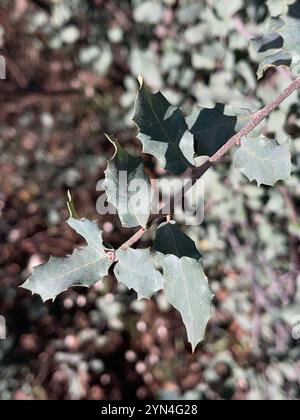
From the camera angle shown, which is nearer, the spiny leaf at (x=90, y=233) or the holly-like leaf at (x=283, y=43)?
the spiny leaf at (x=90, y=233)

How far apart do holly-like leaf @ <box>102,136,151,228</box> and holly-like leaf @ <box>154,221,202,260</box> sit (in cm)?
4

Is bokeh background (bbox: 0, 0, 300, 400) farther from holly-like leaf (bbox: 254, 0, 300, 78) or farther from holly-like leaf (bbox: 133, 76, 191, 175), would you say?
holly-like leaf (bbox: 133, 76, 191, 175)

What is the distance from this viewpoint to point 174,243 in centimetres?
77

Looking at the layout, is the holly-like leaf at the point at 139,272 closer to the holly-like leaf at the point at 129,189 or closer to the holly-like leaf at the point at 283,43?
the holly-like leaf at the point at 129,189

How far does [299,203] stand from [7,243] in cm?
105

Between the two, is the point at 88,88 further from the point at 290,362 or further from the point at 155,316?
the point at 290,362

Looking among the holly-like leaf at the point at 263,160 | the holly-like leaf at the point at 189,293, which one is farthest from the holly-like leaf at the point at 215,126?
the holly-like leaf at the point at 189,293

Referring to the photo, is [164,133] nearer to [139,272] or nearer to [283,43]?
[139,272]

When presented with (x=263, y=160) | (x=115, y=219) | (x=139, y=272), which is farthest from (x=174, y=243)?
(x=115, y=219)

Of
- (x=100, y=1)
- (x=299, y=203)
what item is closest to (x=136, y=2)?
(x=100, y=1)

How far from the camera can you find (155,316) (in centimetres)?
187

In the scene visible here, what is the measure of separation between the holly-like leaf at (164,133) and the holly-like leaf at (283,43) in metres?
0.19

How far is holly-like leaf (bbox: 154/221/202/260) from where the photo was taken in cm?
76

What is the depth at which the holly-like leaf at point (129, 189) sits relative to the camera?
745 mm
